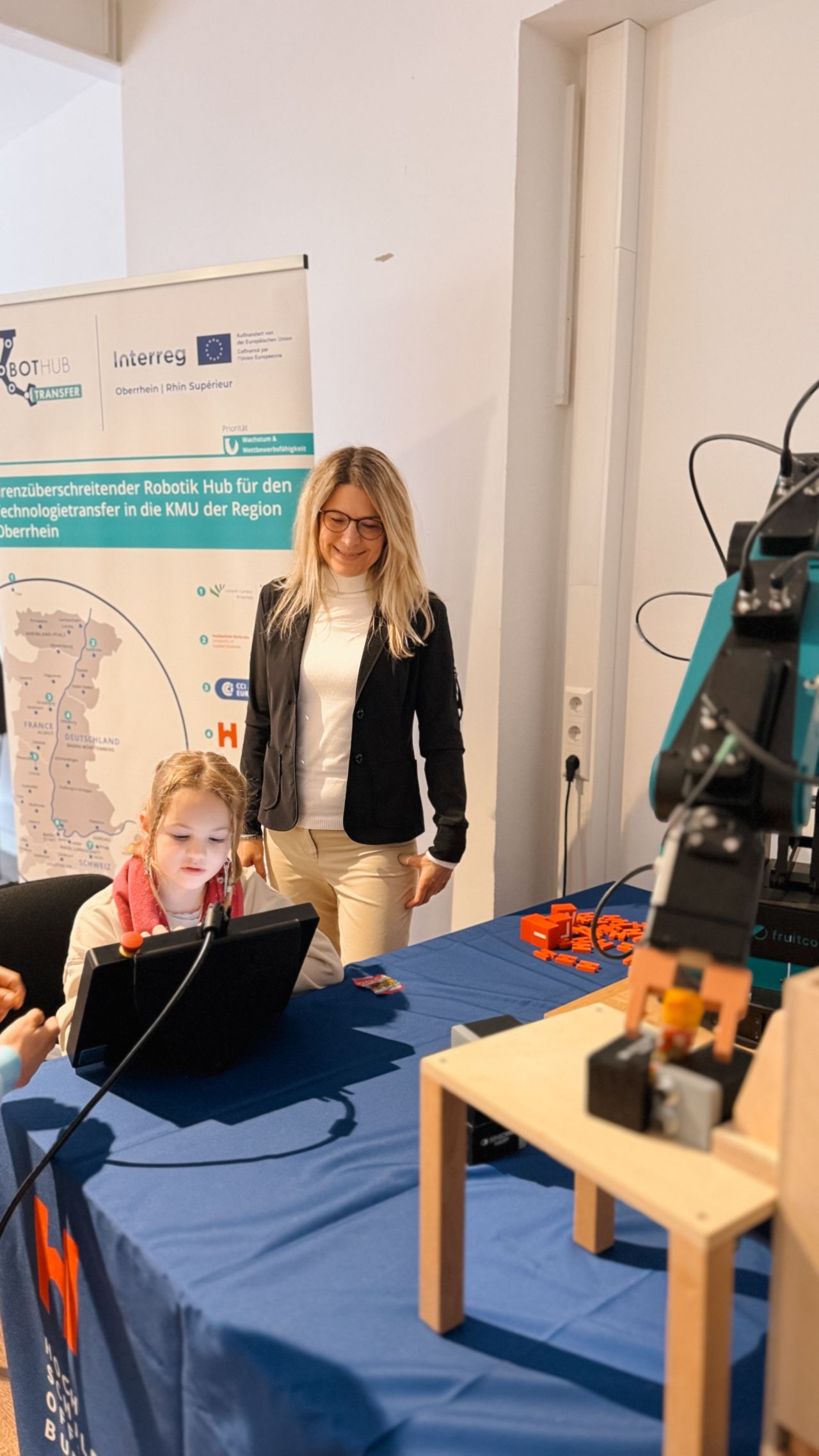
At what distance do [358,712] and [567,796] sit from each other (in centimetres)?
87

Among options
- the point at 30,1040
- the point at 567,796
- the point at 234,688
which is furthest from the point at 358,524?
the point at 30,1040

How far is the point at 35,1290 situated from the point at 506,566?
1.93 m

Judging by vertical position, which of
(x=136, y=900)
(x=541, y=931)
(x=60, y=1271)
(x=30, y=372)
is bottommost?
(x=60, y=1271)

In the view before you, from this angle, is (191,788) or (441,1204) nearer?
(441,1204)

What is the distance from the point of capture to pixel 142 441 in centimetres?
287

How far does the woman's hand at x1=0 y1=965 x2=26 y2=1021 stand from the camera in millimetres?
1642

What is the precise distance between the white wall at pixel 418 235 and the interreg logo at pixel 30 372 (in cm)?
74

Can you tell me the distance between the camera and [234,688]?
111 inches

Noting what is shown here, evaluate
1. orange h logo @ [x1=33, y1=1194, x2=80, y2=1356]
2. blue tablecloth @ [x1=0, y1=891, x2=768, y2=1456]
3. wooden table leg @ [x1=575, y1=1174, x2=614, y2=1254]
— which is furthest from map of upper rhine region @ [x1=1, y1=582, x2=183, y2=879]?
wooden table leg @ [x1=575, y1=1174, x2=614, y2=1254]

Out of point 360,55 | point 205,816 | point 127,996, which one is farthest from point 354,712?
point 360,55

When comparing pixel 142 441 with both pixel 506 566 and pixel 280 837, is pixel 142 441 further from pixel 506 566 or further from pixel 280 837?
pixel 280 837

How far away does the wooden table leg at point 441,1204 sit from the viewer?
3.05 ft

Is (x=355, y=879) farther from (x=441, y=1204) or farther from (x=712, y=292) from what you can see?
(x=712, y=292)

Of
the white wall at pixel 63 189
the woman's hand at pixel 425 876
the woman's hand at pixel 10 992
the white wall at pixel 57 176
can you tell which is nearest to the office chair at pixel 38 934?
the woman's hand at pixel 10 992
